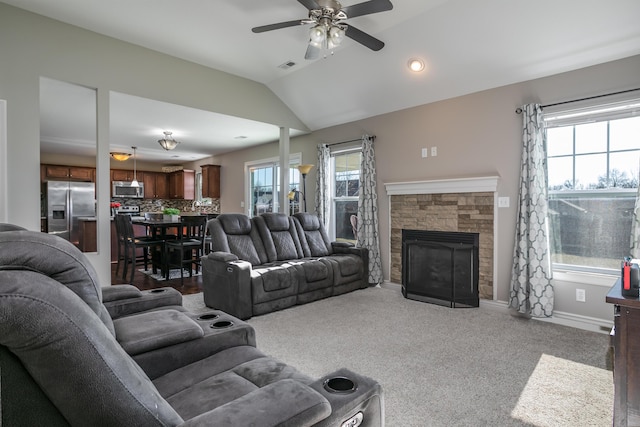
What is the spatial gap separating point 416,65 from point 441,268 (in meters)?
2.54

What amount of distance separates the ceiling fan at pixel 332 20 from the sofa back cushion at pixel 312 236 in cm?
259

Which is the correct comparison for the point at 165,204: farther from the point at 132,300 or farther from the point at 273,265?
the point at 132,300

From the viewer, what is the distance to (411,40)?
389 cm

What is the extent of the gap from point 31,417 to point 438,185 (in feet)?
14.6

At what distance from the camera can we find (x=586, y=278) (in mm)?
3453

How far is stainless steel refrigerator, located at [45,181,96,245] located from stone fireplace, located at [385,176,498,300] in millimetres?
6619

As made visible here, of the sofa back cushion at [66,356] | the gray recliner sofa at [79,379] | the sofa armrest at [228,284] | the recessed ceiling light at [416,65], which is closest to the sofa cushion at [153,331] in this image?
the gray recliner sofa at [79,379]

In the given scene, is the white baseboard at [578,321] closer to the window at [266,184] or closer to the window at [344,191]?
the window at [344,191]

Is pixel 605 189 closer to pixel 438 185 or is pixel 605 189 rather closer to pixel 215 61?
pixel 438 185

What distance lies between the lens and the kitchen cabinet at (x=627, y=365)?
59.6 inches

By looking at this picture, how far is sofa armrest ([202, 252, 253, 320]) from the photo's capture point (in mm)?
3594

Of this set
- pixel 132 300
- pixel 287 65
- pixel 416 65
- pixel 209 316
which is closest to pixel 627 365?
pixel 209 316

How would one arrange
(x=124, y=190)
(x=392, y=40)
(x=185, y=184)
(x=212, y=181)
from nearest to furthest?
(x=392, y=40) → (x=212, y=181) → (x=124, y=190) → (x=185, y=184)

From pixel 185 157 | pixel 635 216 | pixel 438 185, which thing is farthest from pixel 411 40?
pixel 185 157
